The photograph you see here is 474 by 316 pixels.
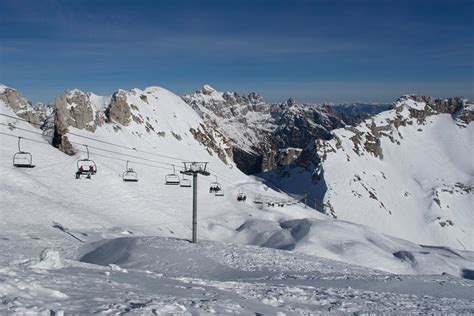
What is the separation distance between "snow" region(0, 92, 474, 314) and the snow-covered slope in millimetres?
52987

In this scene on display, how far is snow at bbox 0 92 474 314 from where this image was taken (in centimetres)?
1414

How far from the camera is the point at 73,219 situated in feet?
167

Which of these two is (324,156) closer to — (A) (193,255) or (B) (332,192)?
(B) (332,192)

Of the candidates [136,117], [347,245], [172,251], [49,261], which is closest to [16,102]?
[136,117]

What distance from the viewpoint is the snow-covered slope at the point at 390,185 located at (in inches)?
5689

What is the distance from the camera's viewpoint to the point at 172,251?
30.8 m

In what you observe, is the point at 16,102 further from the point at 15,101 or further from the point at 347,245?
the point at 347,245

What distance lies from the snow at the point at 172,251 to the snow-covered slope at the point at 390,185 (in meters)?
53.0

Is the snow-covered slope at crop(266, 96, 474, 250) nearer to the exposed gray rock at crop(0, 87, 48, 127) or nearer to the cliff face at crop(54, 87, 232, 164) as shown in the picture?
the cliff face at crop(54, 87, 232, 164)

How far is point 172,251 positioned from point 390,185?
149m

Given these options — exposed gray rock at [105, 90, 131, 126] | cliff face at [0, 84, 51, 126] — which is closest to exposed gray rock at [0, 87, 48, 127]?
cliff face at [0, 84, 51, 126]

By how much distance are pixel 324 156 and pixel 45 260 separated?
153 meters

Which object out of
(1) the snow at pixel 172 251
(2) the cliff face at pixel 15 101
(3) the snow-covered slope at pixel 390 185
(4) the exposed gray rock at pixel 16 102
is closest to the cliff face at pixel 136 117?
(1) the snow at pixel 172 251

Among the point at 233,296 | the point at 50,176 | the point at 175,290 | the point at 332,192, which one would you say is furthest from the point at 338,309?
the point at 332,192
